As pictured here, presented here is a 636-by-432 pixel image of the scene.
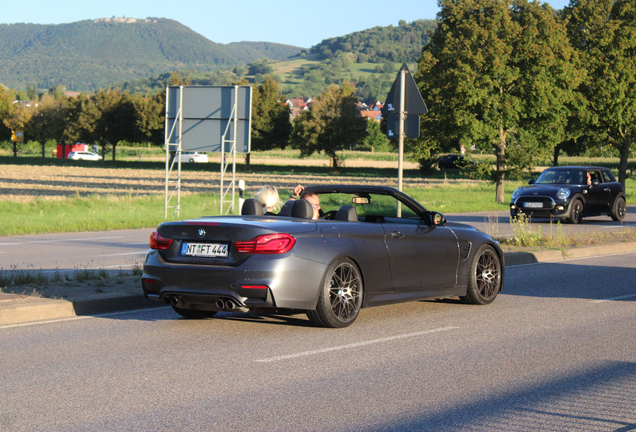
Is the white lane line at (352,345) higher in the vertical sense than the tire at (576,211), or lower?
lower

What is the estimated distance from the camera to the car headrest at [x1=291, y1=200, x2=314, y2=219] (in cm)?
820

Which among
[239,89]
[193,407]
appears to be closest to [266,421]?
[193,407]

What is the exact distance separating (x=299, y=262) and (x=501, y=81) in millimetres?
25672

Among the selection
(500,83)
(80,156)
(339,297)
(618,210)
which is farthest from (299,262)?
Answer: (80,156)

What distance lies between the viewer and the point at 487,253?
9.77 meters

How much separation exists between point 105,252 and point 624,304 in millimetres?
9427

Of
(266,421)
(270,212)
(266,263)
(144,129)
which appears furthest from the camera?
(144,129)

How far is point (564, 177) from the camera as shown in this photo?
24.5 m

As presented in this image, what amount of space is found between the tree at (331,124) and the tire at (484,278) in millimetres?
62729

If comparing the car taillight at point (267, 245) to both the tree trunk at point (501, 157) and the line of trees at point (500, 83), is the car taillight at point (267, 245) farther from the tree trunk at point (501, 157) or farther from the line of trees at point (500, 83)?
the tree trunk at point (501, 157)

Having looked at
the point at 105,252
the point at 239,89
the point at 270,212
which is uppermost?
the point at 239,89

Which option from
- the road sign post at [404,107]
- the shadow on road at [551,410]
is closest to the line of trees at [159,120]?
the road sign post at [404,107]

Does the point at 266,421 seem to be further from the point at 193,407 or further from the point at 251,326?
the point at 251,326

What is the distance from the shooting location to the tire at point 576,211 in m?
23.4
